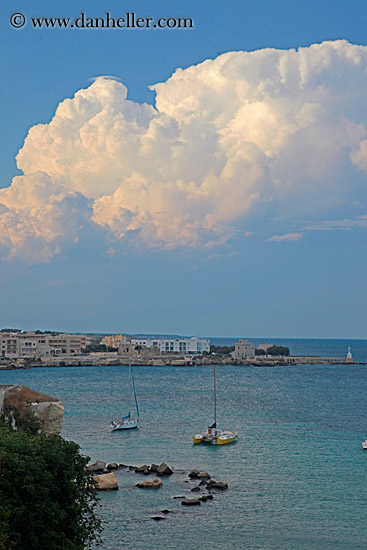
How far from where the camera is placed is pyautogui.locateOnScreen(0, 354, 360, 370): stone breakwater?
126356 mm

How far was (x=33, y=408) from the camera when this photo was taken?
24.3 metres

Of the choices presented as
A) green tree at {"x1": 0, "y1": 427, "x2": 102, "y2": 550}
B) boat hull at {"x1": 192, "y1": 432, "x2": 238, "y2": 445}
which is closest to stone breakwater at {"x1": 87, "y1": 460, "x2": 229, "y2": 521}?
green tree at {"x1": 0, "y1": 427, "x2": 102, "y2": 550}

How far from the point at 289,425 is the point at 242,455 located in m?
13.0

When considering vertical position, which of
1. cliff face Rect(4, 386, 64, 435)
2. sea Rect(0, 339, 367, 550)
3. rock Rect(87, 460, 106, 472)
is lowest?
sea Rect(0, 339, 367, 550)

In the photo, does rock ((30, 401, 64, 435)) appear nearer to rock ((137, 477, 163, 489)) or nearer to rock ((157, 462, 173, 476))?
rock ((137, 477, 163, 489))

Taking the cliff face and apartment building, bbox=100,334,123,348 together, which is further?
apartment building, bbox=100,334,123,348

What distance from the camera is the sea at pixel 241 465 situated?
22344mm

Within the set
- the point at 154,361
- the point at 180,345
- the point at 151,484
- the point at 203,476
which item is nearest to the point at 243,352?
the point at 180,345

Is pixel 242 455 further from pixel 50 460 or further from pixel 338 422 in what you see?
pixel 50 460

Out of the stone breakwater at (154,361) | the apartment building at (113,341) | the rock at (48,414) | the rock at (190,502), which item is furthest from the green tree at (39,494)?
the apartment building at (113,341)

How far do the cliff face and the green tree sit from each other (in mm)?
5563

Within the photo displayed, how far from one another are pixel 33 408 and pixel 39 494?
8524 millimetres

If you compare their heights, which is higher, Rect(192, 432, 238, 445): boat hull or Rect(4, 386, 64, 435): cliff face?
Rect(4, 386, 64, 435): cliff face

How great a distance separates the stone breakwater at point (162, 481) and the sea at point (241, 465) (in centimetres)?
18
